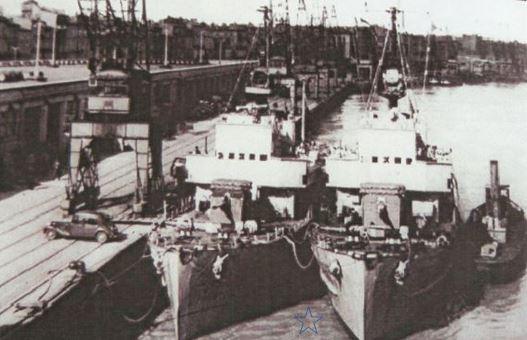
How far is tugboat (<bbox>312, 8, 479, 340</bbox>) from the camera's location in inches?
660

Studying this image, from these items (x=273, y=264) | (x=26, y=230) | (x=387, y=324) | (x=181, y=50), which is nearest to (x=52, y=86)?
(x=26, y=230)

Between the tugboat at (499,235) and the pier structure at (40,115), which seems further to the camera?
the pier structure at (40,115)

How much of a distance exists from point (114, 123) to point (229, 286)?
31.2 feet

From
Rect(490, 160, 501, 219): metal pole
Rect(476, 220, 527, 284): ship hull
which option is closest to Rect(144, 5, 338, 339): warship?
Rect(476, 220, 527, 284): ship hull

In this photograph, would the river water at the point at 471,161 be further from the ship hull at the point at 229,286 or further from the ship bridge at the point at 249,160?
the ship bridge at the point at 249,160

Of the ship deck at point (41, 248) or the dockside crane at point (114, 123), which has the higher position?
the dockside crane at point (114, 123)

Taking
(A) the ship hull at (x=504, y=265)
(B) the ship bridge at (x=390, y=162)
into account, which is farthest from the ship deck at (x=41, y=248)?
(A) the ship hull at (x=504, y=265)

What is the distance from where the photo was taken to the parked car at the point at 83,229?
19.7 m

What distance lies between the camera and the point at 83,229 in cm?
1983

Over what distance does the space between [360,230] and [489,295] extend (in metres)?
5.93

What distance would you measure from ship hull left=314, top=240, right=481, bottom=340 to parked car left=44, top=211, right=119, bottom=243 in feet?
22.9

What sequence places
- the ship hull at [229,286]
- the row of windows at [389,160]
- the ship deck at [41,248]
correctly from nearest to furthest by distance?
1. the ship deck at [41,248]
2. the ship hull at [229,286]
3. the row of windows at [389,160]

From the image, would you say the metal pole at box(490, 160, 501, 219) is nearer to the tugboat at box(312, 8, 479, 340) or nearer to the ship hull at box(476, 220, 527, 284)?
the ship hull at box(476, 220, 527, 284)

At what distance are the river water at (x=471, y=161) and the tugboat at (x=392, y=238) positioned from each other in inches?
30.9
